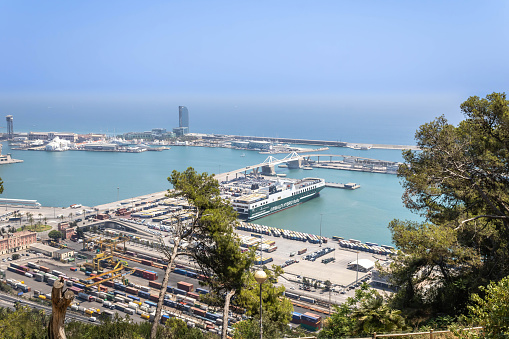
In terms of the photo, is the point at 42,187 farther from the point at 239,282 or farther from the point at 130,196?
the point at 239,282

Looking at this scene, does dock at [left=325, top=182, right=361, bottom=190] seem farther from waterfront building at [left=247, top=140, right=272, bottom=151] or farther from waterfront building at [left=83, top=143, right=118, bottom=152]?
waterfront building at [left=83, top=143, right=118, bottom=152]

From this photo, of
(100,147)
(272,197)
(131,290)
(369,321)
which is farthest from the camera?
(100,147)

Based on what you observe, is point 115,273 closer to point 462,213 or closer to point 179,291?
point 179,291

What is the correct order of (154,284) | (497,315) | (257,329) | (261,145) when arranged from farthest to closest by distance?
(261,145) < (154,284) < (257,329) < (497,315)

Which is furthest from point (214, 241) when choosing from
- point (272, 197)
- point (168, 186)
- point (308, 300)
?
point (168, 186)

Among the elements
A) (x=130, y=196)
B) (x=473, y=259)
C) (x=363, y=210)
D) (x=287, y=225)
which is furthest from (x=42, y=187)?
(x=473, y=259)

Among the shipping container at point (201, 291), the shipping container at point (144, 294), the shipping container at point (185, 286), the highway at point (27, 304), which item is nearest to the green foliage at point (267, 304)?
the highway at point (27, 304)

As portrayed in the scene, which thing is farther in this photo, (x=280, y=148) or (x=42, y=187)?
(x=280, y=148)

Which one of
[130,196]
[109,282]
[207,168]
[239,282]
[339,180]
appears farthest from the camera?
[207,168]
